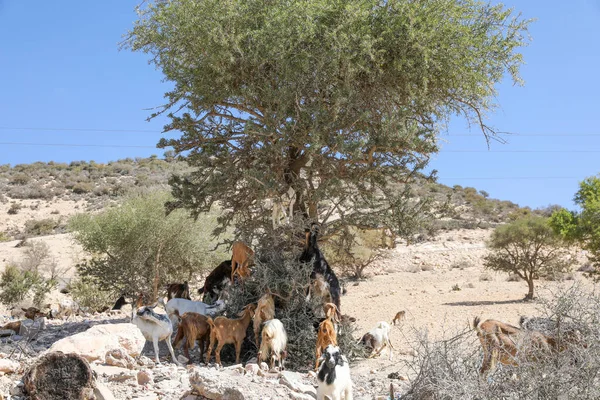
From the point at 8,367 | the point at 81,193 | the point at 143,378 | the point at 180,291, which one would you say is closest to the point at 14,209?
the point at 81,193

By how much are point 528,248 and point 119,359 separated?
22.4 meters

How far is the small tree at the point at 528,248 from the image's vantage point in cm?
2612

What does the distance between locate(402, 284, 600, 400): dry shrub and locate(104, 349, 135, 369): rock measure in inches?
143

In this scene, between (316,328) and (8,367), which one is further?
(316,328)

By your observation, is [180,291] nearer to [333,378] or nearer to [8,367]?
[8,367]

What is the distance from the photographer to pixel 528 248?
26812mm

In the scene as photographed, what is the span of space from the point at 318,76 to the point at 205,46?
7.70 feet

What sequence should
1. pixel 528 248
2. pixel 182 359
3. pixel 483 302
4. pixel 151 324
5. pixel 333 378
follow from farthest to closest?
pixel 528 248 < pixel 483 302 < pixel 182 359 < pixel 151 324 < pixel 333 378

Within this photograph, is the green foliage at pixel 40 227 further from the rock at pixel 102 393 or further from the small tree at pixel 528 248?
the rock at pixel 102 393

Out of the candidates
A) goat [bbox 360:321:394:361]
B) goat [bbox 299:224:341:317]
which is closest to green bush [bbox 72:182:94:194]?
goat [bbox 299:224:341:317]

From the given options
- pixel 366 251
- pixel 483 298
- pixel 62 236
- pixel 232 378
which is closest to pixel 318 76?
pixel 232 378

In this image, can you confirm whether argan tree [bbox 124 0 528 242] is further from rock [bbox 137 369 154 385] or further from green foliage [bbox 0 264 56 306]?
green foliage [bbox 0 264 56 306]

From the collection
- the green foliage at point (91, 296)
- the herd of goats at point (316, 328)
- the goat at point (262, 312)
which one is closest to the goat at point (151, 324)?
the herd of goats at point (316, 328)

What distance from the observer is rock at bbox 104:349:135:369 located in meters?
7.95
